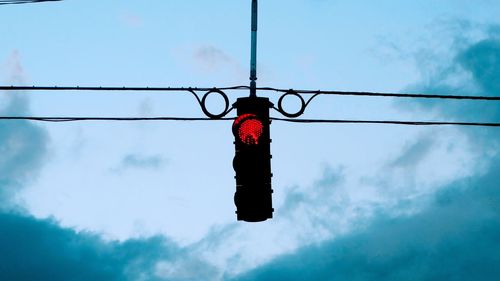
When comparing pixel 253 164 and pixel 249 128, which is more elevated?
pixel 249 128

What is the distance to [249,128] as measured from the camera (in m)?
4.98

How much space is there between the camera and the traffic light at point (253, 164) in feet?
16.1

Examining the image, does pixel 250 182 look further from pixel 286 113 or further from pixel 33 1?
pixel 33 1

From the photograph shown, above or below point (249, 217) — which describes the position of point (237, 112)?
above

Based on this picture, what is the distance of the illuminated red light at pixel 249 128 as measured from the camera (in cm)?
498

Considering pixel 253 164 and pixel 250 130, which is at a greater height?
pixel 250 130

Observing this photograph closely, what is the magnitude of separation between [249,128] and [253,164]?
0.32 m

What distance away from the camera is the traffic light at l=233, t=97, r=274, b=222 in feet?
16.1

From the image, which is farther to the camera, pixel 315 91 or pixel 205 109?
pixel 315 91

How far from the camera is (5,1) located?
Answer: 7602 millimetres

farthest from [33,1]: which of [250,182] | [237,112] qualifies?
[250,182]

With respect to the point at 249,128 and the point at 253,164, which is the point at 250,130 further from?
the point at 253,164

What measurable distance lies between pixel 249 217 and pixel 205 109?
4.07ft

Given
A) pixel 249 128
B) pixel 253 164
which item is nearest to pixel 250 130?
pixel 249 128
